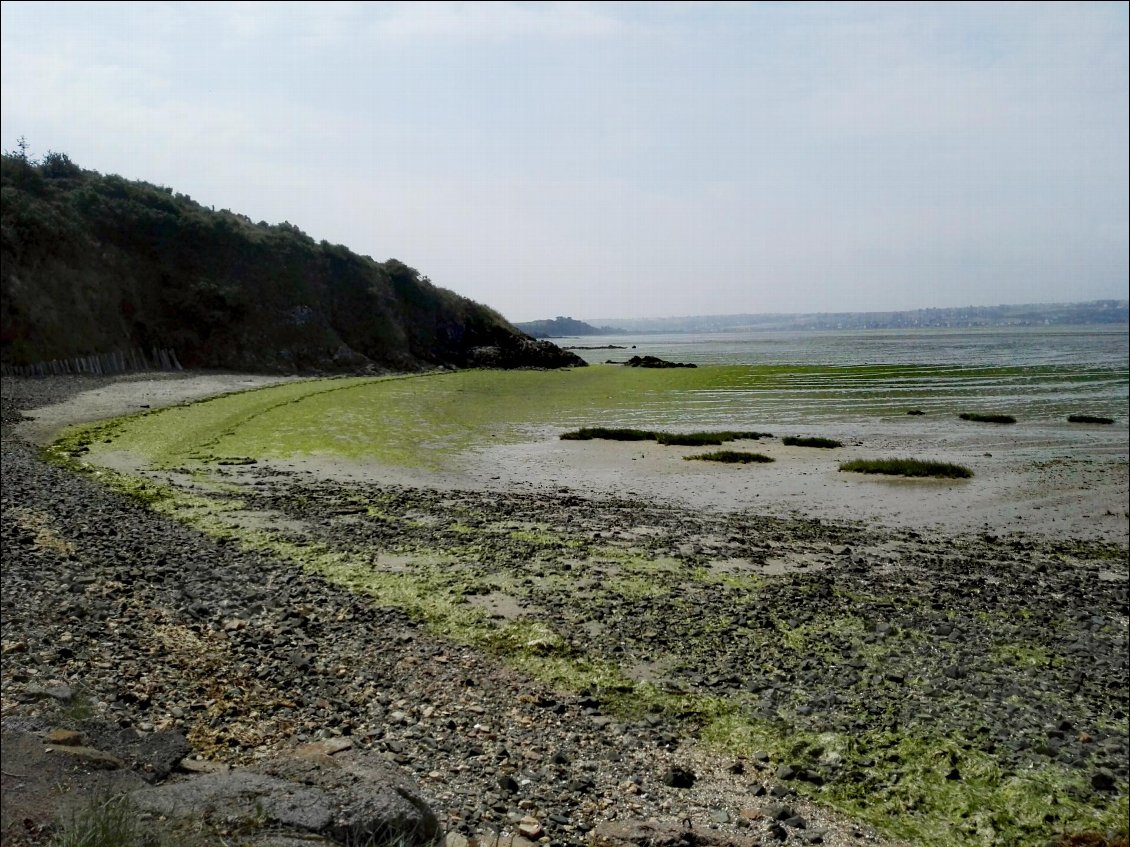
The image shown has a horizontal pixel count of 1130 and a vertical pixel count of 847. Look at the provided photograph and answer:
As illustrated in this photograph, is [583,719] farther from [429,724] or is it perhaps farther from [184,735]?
[184,735]

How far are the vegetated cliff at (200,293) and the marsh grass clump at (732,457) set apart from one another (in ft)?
121

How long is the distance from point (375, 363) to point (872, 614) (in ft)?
188

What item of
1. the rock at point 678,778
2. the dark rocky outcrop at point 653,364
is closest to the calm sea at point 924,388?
the dark rocky outcrop at point 653,364

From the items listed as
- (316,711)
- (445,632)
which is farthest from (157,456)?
(316,711)

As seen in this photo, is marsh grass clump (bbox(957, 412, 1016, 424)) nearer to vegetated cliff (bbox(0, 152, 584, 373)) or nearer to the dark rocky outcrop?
the dark rocky outcrop

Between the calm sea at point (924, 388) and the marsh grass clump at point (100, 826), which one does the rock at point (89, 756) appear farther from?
the calm sea at point (924, 388)

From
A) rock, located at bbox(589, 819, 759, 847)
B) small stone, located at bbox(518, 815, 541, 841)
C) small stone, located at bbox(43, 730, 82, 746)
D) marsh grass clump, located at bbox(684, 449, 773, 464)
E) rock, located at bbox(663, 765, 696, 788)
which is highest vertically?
small stone, located at bbox(43, 730, 82, 746)

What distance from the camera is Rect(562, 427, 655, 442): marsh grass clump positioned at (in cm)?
2787

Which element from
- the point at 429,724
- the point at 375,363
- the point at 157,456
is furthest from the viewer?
the point at 375,363

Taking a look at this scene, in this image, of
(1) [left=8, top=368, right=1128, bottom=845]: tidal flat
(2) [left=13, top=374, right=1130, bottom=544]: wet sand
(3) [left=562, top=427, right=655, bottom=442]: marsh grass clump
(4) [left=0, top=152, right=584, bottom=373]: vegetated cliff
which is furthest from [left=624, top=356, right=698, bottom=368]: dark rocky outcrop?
(1) [left=8, top=368, right=1128, bottom=845]: tidal flat

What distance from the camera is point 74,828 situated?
3.52 meters

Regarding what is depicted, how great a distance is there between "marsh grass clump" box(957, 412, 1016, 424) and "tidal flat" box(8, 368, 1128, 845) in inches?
336

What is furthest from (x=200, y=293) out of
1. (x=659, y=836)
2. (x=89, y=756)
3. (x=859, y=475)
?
(x=659, y=836)

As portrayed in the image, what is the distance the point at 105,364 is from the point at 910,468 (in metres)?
44.6
